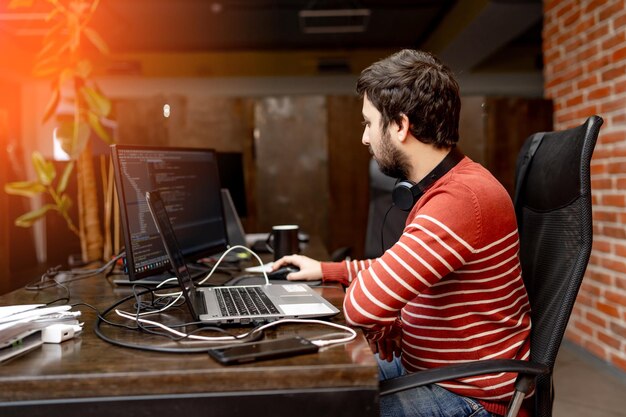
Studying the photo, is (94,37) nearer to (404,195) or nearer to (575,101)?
(404,195)

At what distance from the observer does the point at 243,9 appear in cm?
571

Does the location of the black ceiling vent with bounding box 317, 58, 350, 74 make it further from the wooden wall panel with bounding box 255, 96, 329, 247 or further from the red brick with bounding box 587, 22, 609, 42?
the red brick with bounding box 587, 22, 609, 42

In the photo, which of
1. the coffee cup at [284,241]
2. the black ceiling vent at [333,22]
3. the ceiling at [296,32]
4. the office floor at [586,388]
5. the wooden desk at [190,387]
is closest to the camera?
the wooden desk at [190,387]

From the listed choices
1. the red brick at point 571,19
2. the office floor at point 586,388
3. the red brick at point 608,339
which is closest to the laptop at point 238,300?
the office floor at point 586,388

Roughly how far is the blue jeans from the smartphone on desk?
0.82 feet

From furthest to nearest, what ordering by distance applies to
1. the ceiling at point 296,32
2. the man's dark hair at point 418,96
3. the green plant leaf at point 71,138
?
1. the ceiling at point 296,32
2. the green plant leaf at point 71,138
3. the man's dark hair at point 418,96

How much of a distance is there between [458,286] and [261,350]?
17.4 inches

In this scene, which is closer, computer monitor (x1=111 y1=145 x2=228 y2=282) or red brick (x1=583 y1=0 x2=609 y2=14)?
computer monitor (x1=111 y1=145 x2=228 y2=282)

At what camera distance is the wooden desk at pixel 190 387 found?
0.78m

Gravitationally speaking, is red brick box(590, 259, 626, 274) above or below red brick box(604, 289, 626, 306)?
above

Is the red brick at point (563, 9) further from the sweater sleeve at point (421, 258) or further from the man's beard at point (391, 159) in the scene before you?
the sweater sleeve at point (421, 258)

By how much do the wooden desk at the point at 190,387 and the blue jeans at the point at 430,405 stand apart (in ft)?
0.81

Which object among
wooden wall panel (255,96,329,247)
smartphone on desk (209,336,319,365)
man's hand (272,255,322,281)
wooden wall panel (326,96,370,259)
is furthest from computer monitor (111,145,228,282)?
wooden wall panel (326,96,370,259)

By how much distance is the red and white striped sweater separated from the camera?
1.00 metres
